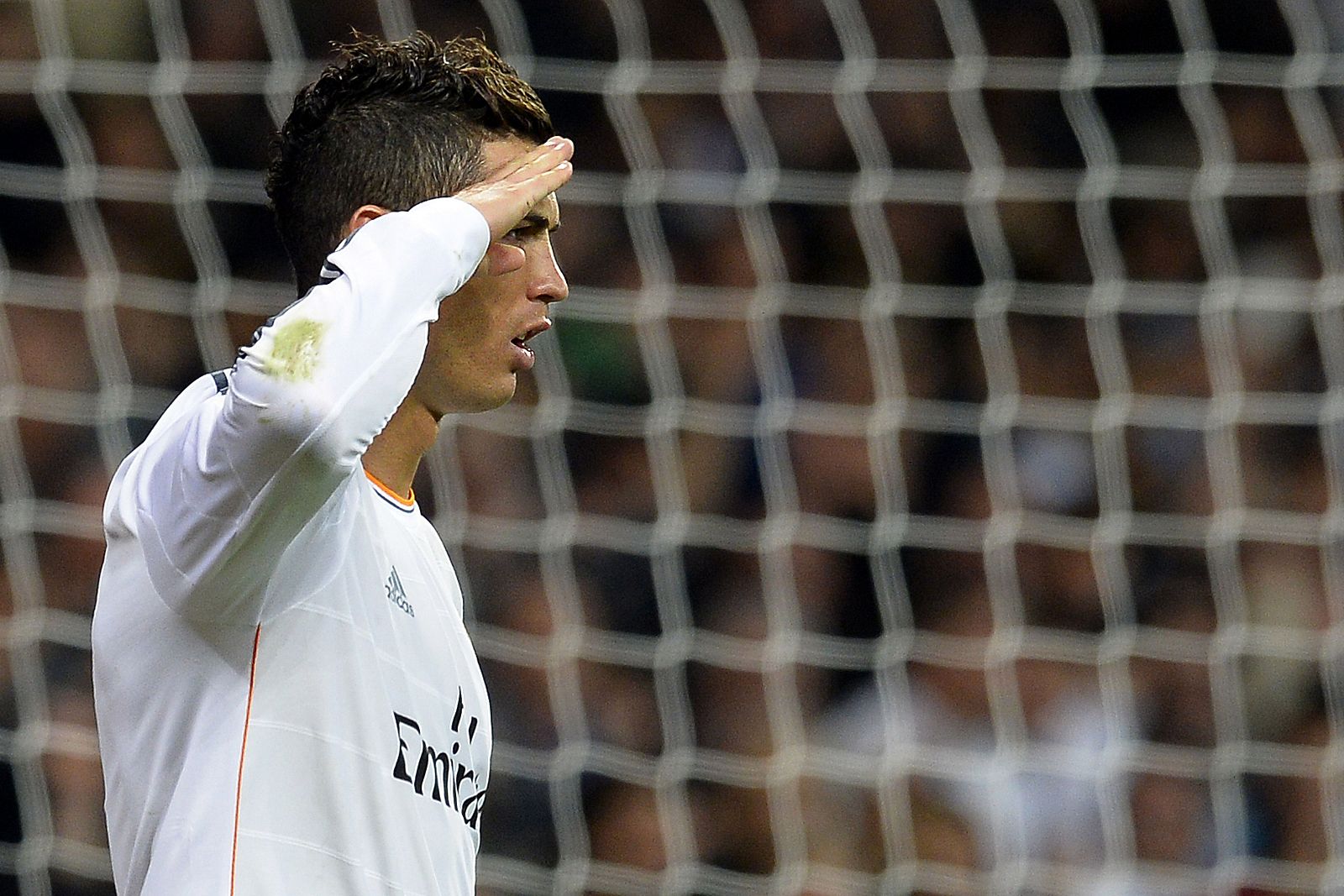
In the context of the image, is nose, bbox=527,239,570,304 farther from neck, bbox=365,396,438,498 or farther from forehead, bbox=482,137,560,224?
neck, bbox=365,396,438,498

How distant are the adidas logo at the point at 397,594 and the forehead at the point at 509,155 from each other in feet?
1.15

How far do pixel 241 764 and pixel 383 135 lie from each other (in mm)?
588

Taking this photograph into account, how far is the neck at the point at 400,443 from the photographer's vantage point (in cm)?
153

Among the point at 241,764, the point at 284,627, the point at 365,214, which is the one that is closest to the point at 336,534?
the point at 284,627

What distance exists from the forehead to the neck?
8.5 inches

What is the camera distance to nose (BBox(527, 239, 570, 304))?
4.80 feet

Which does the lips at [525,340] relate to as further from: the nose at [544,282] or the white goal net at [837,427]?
the white goal net at [837,427]

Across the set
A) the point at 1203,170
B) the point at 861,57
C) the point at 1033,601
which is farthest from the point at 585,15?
the point at 1033,601

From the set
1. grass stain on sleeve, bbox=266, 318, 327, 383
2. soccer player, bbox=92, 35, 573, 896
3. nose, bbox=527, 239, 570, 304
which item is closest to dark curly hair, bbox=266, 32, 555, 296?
soccer player, bbox=92, 35, 573, 896

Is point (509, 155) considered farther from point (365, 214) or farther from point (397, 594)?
point (397, 594)

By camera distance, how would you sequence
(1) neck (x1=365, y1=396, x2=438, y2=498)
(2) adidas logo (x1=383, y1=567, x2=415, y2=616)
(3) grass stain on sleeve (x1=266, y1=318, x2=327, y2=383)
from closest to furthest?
(3) grass stain on sleeve (x1=266, y1=318, x2=327, y2=383) → (2) adidas logo (x1=383, y1=567, x2=415, y2=616) → (1) neck (x1=365, y1=396, x2=438, y2=498)

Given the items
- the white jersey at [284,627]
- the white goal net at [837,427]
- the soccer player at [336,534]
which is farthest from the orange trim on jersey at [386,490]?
the white goal net at [837,427]

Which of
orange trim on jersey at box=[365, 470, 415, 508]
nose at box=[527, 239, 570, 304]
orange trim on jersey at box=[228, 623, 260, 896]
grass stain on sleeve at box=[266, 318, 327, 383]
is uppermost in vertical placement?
nose at box=[527, 239, 570, 304]

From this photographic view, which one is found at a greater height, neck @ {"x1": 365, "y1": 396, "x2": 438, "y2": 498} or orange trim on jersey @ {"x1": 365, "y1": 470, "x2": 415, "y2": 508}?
neck @ {"x1": 365, "y1": 396, "x2": 438, "y2": 498}
